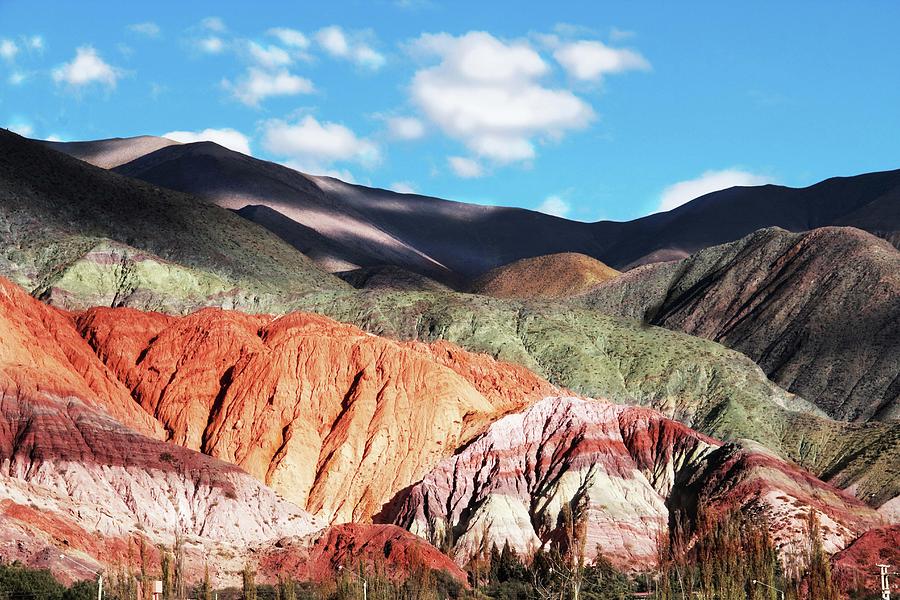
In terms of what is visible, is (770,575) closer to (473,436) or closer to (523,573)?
(523,573)

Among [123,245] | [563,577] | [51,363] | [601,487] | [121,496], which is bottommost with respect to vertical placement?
[563,577]

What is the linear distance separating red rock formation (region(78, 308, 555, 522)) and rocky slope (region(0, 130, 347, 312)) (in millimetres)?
10992

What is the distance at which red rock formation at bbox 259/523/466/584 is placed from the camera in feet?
313

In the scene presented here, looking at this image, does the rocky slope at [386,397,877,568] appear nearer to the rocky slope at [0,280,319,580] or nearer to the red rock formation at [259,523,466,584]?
the red rock formation at [259,523,466,584]

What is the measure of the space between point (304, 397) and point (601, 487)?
27.0 meters

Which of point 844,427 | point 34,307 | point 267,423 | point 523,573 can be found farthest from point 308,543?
point 844,427

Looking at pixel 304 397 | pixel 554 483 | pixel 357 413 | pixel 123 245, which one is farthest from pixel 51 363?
pixel 123 245

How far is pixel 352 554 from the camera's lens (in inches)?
3821

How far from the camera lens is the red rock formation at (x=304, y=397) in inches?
4803

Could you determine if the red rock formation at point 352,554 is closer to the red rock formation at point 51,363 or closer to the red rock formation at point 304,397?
the red rock formation at point 304,397

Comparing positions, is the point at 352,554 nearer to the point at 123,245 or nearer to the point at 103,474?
the point at 103,474

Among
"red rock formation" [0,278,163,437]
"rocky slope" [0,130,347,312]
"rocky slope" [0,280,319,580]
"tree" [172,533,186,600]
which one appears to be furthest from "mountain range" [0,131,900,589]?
"tree" [172,533,186,600]

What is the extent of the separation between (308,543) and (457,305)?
2616 inches

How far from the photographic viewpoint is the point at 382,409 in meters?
128
